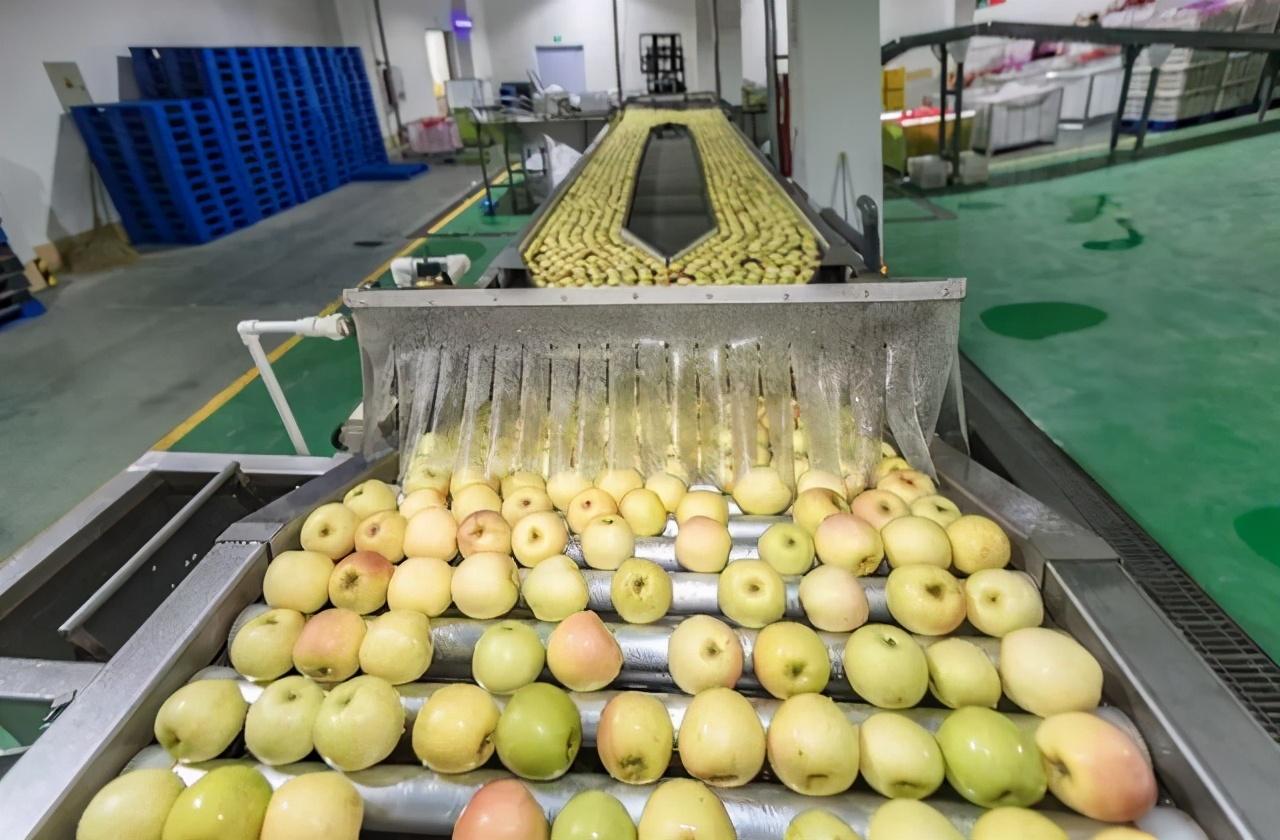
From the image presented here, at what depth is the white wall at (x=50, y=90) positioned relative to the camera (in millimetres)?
6508

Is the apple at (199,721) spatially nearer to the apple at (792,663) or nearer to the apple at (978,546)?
the apple at (792,663)

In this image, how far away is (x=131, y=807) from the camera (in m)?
0.97

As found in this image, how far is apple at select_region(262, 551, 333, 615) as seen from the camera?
1.34 metres

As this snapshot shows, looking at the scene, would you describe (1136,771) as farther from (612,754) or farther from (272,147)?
(272,147)

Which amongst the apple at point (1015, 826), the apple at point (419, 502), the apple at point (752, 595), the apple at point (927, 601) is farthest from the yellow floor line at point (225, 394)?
the apple at point (1015, 826)

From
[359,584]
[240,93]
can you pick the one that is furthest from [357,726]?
[240,93]

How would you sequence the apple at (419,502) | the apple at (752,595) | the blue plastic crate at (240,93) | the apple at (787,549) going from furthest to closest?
Answer: the blue plastic crate at (240,93), the apple at (419,502), the apple at (787,549), the apple at (752,595)

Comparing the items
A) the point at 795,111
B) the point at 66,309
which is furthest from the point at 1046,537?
the point at 66,309

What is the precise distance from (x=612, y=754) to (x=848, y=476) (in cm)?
85

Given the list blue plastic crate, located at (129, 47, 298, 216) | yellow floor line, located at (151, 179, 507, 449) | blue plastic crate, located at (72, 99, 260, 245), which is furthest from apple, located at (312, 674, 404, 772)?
blue plastic crate, located at (129, 47, 298, 216)

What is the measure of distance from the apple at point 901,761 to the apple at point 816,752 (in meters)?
0.02

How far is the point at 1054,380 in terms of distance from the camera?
3.57 m

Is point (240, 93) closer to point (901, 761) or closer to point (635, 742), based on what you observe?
point (635, 742)

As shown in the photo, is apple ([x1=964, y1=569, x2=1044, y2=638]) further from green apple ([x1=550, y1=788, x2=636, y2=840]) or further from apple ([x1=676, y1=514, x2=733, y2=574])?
green apple ([x1=550, y1=788, x2=636, y2=840])
